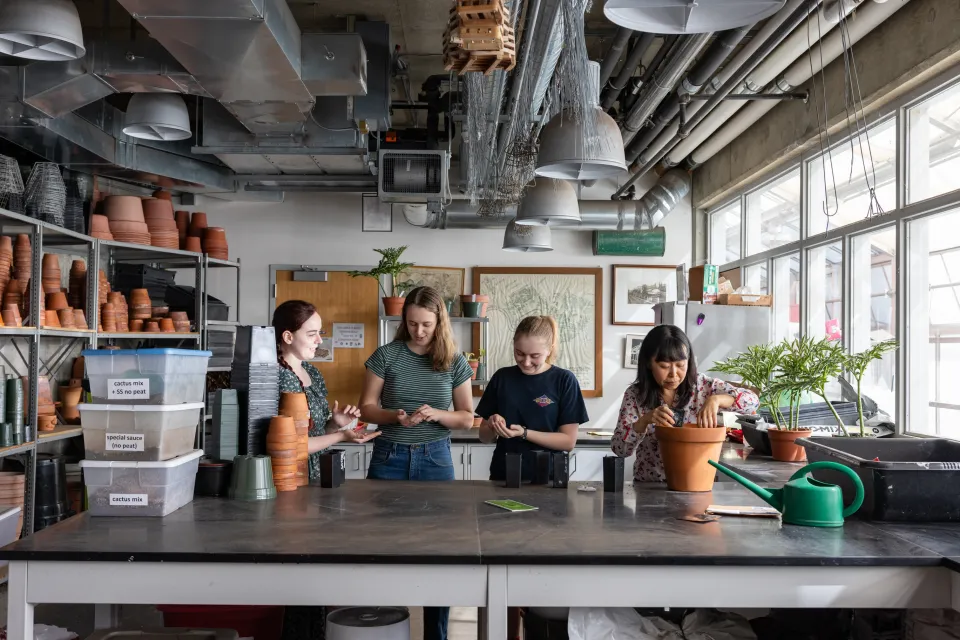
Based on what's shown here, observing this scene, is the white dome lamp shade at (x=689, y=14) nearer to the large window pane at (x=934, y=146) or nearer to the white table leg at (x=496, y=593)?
the white table leg at (x=496, y=593)

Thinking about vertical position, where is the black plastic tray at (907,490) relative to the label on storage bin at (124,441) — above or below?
below

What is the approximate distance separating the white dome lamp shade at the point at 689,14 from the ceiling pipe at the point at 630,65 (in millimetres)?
2376

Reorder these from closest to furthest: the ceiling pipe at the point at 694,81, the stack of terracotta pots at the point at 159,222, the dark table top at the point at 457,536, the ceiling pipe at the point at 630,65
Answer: the dark table top at the point at 457,536, the ceiling pipe at the point at 694,81, the ceiling pipe at the point at 630,65, the stack of terracotta pots at the point at 159,222

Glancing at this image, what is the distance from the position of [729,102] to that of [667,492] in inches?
147

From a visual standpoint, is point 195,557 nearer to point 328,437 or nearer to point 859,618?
point 328,437

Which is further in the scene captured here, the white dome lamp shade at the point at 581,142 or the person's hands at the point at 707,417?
the white dome lamp shade at the point at 581,142

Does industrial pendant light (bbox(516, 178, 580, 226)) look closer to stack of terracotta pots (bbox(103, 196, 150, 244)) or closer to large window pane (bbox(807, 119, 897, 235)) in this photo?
large window pane (bbox(807, 119, 897, 235))

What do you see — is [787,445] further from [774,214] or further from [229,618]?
[774,214]

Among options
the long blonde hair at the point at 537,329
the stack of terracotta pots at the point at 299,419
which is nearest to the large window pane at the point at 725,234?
the long blonde hair at the point at 537,329

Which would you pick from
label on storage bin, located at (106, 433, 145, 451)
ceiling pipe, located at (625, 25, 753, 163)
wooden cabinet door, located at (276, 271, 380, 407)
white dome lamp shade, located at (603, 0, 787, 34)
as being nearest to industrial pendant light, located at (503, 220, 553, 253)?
ceiling pipe, located at (625, 25, 753, 163)

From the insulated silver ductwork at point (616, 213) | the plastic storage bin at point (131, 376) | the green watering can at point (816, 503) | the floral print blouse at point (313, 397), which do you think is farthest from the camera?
the insulated silver ductwork at point (616, 213)

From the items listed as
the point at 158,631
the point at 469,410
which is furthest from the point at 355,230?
the point at 158,631

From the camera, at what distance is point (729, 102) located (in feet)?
18.3

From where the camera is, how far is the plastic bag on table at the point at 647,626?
2.03 m
